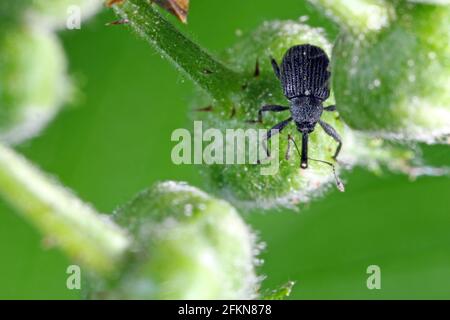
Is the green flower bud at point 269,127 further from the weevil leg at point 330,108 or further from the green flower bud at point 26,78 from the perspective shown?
the green flower bud at point 26,78

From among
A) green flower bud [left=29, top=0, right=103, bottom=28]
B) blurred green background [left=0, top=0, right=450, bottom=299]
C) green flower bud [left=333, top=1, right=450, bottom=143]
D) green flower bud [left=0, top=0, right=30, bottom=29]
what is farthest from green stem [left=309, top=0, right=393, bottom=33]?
blurred green background [left=0, top=0, right=450, bottom=299]

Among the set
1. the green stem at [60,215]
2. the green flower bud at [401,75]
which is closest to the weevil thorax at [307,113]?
the green flower bud at [401,75]

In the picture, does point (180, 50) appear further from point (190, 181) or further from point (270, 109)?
point (190, 181)

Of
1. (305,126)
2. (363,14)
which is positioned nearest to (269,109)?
(305,126)

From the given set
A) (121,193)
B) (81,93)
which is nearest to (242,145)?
(81,93)

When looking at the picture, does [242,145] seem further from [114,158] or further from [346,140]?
[114,158]
